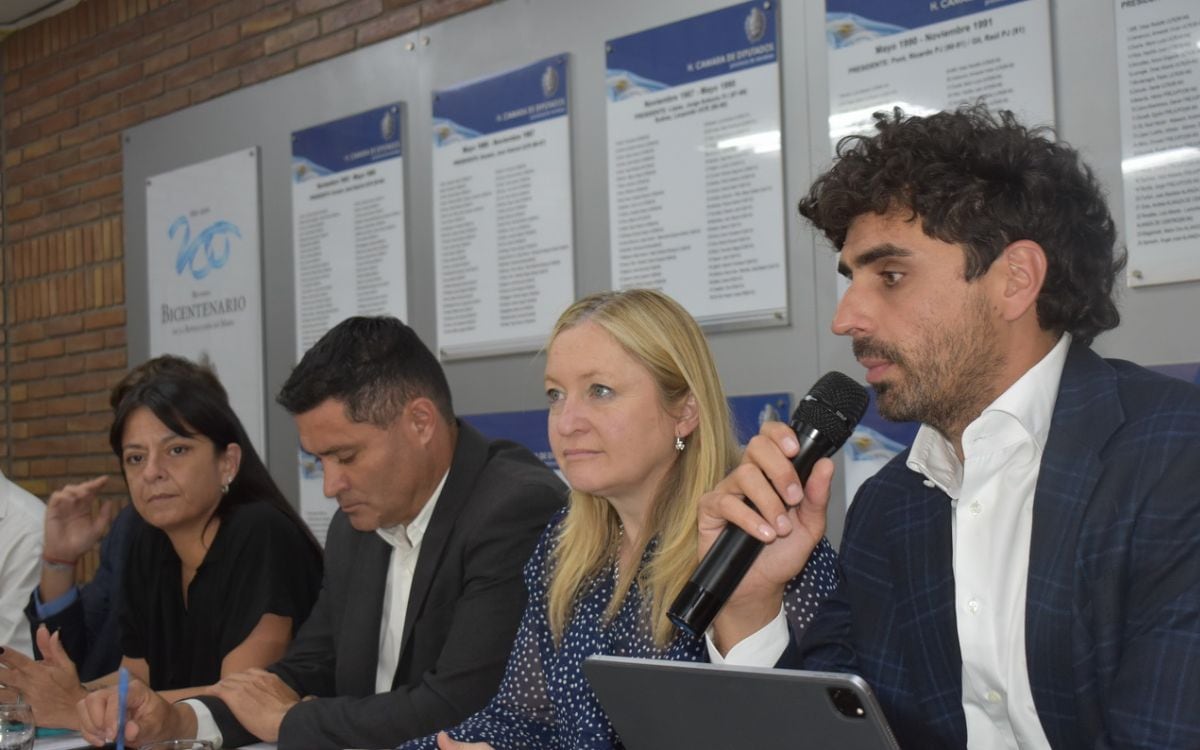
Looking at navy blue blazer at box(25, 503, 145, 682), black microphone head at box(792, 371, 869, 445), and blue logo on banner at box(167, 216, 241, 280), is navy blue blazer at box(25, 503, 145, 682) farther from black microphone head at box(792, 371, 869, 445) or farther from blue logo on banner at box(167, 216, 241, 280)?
black microphone head at box(792, 371, 869, 445)

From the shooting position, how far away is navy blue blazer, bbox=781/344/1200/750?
1309 mm

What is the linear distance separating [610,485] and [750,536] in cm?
70

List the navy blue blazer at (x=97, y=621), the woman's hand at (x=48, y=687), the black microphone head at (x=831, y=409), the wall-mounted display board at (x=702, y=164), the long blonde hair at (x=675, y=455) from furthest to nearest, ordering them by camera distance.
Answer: the navy blue blazer at (x=97, y=621)
the wall-mounted display board at (x=702, y=164)
the woman's hand at (x=48, y=687)
the long blonde hair at (x=675, y=455)
the black microphone head at (x=831, y=409)

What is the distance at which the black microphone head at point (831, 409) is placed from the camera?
144 centimetres

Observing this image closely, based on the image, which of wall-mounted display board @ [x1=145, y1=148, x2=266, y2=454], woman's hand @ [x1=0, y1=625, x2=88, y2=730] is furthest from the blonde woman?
wall-mounted display board @ [x1=145, y1=148, x2=266, y2=454]

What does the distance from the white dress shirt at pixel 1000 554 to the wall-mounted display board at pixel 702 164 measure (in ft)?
5.09

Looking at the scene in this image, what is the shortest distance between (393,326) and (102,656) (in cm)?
140

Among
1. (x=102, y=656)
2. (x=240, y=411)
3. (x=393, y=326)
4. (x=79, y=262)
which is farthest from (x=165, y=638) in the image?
(x=79, y=262)

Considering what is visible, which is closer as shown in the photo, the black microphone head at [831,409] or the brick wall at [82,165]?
the black microphone head at [831,409]

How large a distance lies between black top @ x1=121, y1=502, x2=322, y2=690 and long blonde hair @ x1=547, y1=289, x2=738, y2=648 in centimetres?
116

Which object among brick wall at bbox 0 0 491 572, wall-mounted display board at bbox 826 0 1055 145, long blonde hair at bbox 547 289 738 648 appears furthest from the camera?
brick wall at bbox 0 0 491 572

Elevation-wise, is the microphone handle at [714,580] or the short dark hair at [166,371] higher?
the short dark hair at [166,371]

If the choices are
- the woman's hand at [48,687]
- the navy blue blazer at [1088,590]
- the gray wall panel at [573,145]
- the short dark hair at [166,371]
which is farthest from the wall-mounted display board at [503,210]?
the navy blue blazer at [1088,590]

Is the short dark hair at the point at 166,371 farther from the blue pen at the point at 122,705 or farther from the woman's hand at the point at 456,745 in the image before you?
the woman's hand at the point at 456,745
